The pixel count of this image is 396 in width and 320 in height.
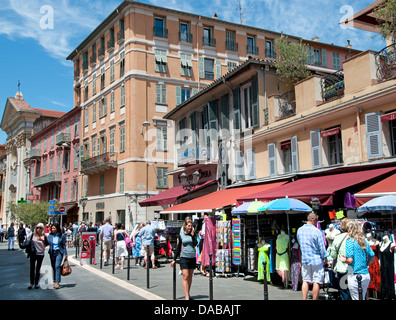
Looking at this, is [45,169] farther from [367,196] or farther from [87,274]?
[367,196]

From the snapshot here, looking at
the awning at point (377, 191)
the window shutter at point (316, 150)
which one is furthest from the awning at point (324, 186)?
the window shutter at point (316, 150)

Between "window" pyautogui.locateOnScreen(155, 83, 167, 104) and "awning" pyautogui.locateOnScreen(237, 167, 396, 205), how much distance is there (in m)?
22.8

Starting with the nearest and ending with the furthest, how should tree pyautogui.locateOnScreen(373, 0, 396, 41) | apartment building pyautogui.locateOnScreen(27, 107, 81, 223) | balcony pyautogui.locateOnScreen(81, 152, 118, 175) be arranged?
tree pyautogui.locateOnScreen(373, 0, 396, 41)
balcony pyautogui.locateOnScreen(81, 152, 118, 175)
apartment building pyautogui.locateOnScreen(27, 107, 81, 223)

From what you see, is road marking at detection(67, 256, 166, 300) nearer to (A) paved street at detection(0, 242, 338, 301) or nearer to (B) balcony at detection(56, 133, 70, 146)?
(A) paved street at detection(0, 242, 338, 301)

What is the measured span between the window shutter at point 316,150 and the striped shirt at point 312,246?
25.9 feet

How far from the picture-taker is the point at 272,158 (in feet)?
60.0

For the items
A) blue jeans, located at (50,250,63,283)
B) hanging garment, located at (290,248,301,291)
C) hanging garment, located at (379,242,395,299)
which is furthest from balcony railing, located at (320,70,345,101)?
blue jeans, located at (50,250,63,283)

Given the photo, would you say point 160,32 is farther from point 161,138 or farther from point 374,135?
point 374,135

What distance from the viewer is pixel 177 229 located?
18.4 meters

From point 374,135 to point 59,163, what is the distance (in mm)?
41869

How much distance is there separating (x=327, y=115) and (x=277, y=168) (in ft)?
12.0

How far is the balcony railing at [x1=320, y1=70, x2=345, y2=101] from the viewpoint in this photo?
1519cm

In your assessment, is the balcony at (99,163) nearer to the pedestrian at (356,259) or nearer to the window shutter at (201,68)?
the window shutter at (201,68)

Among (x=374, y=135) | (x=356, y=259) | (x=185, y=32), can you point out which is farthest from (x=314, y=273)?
(x=185, y=32)
